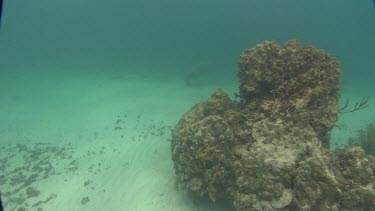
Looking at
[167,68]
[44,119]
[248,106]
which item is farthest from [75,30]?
[248,106]

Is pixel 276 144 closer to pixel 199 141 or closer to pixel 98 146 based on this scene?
pixel 199 141

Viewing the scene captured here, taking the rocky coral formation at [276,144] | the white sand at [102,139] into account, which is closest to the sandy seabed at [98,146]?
the white sand at [102,139]

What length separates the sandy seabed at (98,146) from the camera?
1124cm

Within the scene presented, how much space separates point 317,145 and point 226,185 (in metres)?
2.95

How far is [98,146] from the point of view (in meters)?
16.0

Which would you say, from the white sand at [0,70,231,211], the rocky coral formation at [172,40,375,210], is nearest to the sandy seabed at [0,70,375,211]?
the white sand at [0,70,231,211]

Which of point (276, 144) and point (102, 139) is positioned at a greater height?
point (102, 139)

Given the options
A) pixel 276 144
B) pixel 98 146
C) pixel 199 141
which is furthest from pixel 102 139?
pixel 276 144

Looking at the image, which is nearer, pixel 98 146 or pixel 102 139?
pixel 98 146

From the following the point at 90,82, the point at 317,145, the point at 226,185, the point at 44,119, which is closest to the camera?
the point at 317,145

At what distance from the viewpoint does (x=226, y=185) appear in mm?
8602

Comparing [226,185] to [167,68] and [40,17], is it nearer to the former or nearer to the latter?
[167,68]

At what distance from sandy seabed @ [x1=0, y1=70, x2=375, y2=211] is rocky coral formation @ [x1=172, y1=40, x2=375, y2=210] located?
1.87 meters

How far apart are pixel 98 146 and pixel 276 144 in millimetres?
11271
